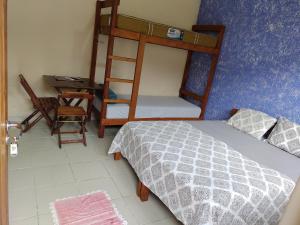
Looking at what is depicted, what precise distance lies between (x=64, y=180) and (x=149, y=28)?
2.01 m

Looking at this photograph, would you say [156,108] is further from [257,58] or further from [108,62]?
[257,58]

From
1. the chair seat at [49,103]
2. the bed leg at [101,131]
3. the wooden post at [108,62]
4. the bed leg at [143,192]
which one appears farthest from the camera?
the bed leg at [101,131]

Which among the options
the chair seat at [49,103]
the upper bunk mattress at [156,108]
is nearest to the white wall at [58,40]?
the chair seat at [49,103]

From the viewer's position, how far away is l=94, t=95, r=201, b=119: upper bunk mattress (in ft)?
10.5

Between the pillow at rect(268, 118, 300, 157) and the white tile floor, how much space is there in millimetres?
1482

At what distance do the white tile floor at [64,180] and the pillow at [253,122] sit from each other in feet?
4.89

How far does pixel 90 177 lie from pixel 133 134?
0.60 meters

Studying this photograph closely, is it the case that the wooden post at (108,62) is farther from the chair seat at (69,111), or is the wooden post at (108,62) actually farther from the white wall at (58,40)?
Result: the white wall at (58,40)

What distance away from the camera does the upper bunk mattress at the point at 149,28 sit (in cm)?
279

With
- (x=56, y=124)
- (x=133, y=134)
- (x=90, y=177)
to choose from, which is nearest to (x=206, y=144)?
(x=133, y=134)

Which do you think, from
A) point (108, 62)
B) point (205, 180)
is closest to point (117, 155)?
point (108, 62)

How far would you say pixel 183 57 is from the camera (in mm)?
4262

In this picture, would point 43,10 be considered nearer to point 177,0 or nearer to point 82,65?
point 82,65

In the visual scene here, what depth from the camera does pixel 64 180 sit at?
224cm
